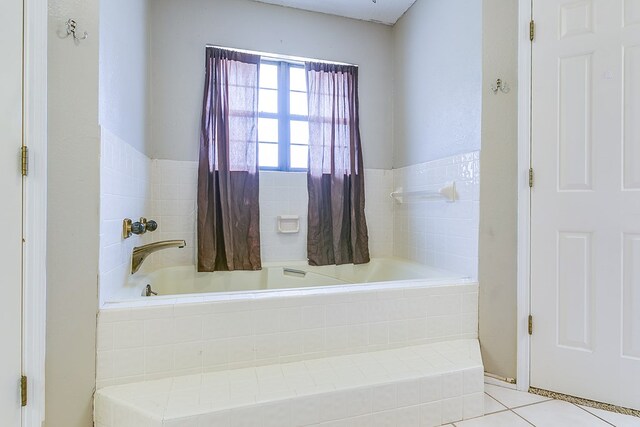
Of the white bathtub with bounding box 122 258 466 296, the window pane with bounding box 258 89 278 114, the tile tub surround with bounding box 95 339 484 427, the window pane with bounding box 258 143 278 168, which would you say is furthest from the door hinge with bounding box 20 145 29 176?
the window pane with bounding box 258 89 278 114

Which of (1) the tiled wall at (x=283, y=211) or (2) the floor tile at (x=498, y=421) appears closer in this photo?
(2) the floor tile at (x=498, y=421)

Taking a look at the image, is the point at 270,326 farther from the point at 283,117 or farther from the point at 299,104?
the point at 299,104

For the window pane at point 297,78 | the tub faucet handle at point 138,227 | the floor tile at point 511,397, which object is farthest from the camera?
the window pane at point 297,78

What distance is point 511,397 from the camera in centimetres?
153

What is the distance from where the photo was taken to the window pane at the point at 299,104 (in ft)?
8.59

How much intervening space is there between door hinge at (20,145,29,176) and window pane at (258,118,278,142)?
5.28ft

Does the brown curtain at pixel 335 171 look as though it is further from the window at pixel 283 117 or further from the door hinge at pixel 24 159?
the door hinge at pixel 24 159

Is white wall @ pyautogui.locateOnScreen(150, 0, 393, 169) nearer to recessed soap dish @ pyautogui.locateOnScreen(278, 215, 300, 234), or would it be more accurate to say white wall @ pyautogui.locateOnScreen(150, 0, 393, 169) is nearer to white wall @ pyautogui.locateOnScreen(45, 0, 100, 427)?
recessed soap dish @ pyautogui.locateOnScreen(278, 215, 300, 234)

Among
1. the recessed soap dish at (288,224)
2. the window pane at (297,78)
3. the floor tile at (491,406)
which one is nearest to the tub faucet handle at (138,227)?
the recessed soap dish at (288,224)

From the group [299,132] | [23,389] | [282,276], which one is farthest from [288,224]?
[23,389]
